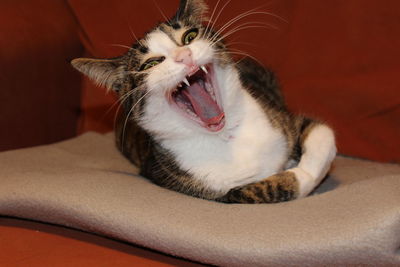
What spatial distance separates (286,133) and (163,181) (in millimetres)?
416

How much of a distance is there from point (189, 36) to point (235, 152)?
0.37 meters

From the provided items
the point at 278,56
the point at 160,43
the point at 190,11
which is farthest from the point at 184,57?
the point at 278,56

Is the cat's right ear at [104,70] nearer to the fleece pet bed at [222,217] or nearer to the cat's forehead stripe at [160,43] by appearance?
the cat's forehead stripe at [160,43]

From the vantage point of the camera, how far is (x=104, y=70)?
4.69 feet

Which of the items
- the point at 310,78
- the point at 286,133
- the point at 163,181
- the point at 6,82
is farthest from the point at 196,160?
the point at 6,82

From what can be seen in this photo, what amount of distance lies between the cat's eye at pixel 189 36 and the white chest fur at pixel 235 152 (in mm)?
249

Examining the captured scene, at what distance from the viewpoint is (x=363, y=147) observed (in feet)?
5.82

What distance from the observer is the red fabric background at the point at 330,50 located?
1.72 m

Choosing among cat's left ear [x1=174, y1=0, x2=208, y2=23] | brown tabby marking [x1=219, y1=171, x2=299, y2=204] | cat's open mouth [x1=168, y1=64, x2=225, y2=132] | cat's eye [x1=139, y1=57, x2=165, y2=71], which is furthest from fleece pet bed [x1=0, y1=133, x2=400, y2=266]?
cat's left ear [x1=174, y1=0, x2=208, y2=23]

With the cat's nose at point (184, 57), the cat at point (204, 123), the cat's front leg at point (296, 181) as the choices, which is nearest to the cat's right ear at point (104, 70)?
the cat at point (204, 123)

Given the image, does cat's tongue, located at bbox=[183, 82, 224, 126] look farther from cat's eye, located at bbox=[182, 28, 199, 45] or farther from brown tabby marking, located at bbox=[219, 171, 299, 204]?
brown tabby marking, located at bbox=[219, 171, 299, 204]

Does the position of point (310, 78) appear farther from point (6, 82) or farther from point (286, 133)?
point (6, 82)

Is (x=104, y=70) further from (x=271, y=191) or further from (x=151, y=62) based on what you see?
(x=271, y=191)

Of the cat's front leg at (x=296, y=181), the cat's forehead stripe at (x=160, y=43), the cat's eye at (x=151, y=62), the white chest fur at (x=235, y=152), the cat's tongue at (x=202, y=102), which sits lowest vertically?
the cat's front leg at (x=296, y=181)
